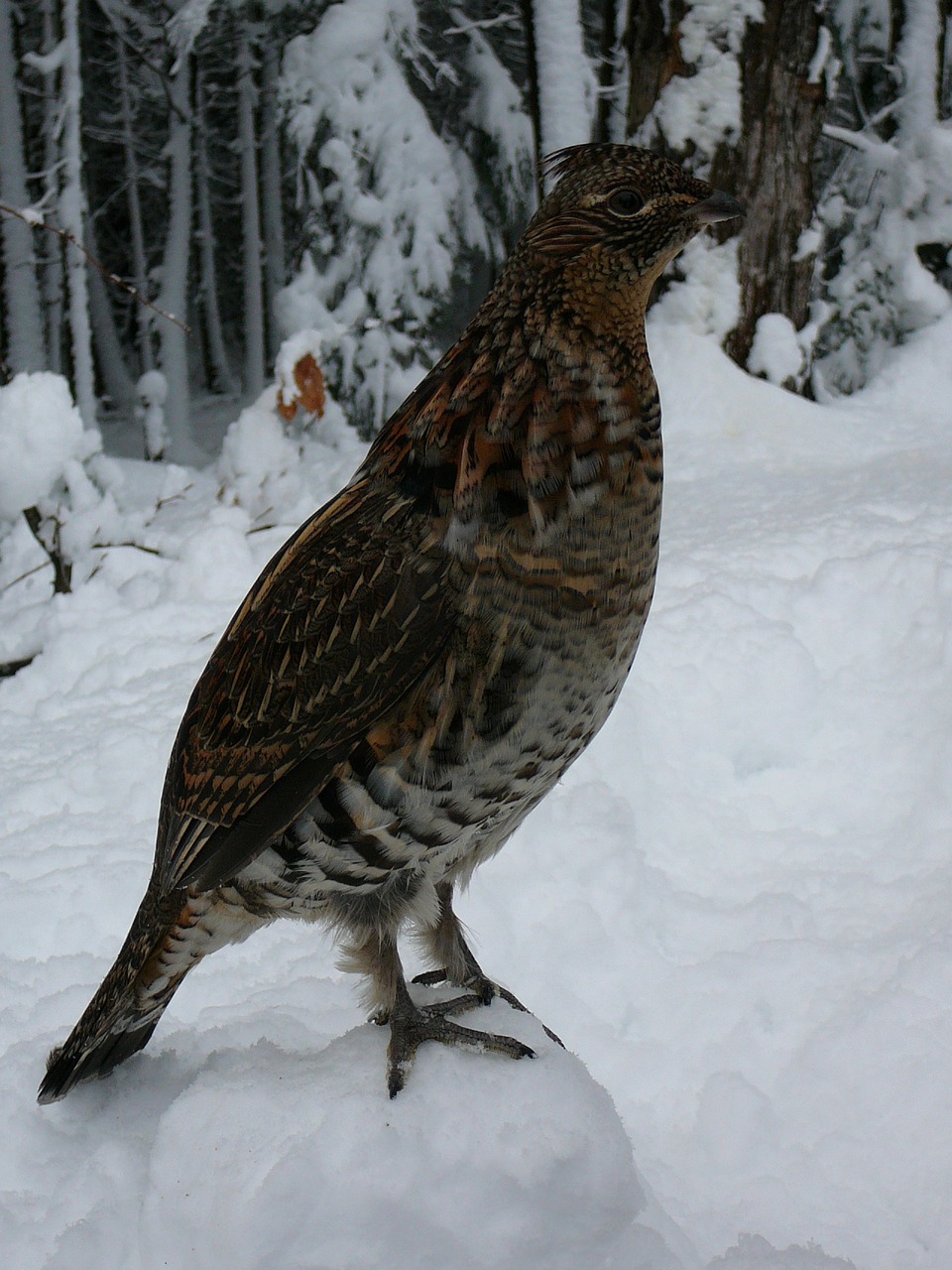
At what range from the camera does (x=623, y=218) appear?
A: 1674 mm

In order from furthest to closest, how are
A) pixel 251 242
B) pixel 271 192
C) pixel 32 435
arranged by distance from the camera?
pixel 271 192, pixel 251 242, pixel 32 435

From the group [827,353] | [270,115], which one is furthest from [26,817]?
[270,115]

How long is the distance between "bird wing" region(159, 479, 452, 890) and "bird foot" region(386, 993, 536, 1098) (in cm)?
45

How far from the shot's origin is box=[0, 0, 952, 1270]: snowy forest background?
178 cm

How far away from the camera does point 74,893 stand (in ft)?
9.39

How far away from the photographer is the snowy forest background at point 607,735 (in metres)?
1.78

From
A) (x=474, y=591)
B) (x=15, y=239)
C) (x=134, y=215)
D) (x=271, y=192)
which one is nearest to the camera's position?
(x=474, y=591)

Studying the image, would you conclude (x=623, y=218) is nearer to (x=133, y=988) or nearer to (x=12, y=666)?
(x=133, y=988)

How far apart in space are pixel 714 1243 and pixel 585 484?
5.15 ft

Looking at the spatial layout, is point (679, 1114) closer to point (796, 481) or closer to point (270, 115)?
point (796, 481)

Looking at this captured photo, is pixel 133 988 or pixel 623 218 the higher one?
pixel 623 218

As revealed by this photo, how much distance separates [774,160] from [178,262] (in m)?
6.15

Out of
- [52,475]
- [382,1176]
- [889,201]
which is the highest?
[889,201]

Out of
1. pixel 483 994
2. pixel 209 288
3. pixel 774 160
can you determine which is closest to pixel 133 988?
pixel 483 994
